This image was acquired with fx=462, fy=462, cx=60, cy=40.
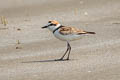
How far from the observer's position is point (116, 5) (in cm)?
1548

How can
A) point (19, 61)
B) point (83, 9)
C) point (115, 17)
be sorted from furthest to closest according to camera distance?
point (83, 9) < point (115, 17) < point (19, 61)

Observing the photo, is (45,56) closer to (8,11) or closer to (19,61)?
(19,61)

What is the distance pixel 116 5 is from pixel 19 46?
5.75m

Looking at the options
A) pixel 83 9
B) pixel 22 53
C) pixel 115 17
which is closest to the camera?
pixel 22 53

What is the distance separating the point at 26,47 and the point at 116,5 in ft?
18.8

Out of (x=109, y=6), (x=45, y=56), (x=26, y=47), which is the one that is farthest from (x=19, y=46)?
(x=109, y=6)

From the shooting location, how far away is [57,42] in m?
11.1

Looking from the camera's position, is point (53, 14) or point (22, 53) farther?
point (53, 14)

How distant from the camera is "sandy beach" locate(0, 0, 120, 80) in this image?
8172 mm

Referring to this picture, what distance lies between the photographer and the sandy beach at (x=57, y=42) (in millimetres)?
8172

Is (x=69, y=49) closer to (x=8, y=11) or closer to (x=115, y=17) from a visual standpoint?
(x=115, y=17)

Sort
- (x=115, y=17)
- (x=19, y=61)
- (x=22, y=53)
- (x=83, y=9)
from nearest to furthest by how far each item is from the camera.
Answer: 1. (x=19, y=61)
2. (x=22, y=53)
3. (x=115, y=17)
4. (x=83, y=9)

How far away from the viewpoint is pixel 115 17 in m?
14.0

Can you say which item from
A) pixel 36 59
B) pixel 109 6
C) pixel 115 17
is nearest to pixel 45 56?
pixel 36 59
